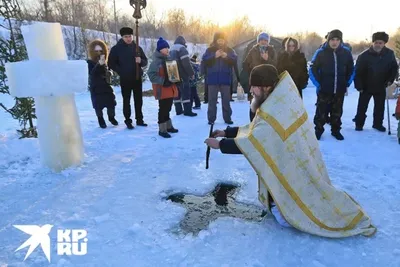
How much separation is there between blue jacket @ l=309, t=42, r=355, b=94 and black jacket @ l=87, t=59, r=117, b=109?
3883mm

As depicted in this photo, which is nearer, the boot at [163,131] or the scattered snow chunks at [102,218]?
the scattered snow chunks at [102,218]

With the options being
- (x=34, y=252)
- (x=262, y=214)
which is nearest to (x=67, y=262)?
(x=34, y=252)

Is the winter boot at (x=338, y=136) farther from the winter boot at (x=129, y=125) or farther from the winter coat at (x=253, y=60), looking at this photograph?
the winter boot at (x=129, y=125)

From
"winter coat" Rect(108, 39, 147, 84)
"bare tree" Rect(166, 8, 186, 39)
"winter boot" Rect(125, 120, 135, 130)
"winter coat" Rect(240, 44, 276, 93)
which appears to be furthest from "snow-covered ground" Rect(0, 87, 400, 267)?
"bare tree" Rect(166, 8, 186, 39)

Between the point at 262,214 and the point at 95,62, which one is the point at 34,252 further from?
the point at 95,62

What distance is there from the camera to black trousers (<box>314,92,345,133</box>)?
236 inches

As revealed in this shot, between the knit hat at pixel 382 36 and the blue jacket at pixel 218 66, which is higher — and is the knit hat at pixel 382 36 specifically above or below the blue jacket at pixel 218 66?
above

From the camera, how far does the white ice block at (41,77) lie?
387cm

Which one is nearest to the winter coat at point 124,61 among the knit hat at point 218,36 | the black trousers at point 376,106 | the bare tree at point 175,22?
the knit hat at point 218,36

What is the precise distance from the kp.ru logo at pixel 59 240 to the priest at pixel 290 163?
1.36m

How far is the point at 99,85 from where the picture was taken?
6.72 metres

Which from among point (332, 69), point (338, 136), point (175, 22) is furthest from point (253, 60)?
point (175, 22)

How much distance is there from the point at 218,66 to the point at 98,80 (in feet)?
7.78

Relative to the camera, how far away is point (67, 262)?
2.53 meters
